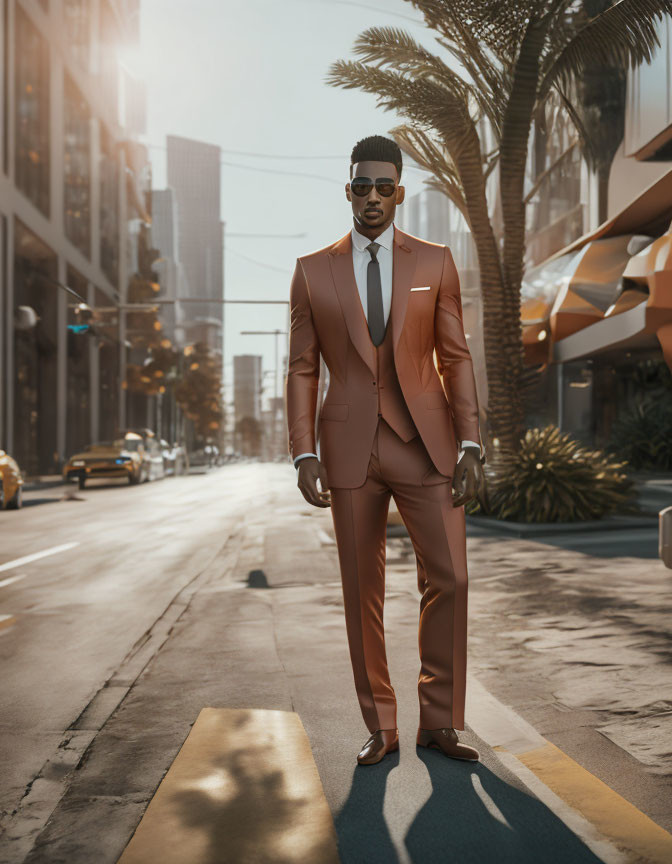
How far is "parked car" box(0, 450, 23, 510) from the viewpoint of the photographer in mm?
18469

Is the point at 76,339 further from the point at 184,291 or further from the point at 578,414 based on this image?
the point at 184,291

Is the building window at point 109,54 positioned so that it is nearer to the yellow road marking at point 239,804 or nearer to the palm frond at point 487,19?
the palm frond at point 487,19

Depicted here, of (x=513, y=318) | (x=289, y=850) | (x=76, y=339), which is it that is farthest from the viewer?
(x=76, y=339)

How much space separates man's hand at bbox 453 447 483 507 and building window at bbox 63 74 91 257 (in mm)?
45038

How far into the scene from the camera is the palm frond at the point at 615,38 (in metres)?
12.8

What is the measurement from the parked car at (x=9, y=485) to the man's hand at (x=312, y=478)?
16222 mm

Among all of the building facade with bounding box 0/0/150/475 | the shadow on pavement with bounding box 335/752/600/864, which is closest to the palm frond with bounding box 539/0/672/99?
the shadow on pavement with bounding box 335/752/600/864

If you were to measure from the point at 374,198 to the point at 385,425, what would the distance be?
89cm

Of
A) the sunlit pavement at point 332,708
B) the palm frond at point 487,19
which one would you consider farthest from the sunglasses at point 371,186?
the palm frond at point 487,19

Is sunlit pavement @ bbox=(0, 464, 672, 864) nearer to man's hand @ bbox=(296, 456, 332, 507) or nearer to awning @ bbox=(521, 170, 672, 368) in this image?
man's hand @ bbox=(296, 456, 332, 507)

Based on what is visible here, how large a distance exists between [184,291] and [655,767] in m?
161

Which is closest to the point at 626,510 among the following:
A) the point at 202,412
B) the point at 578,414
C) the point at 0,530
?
the point at 0,530

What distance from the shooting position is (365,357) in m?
3.48

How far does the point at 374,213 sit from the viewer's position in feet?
11.8
